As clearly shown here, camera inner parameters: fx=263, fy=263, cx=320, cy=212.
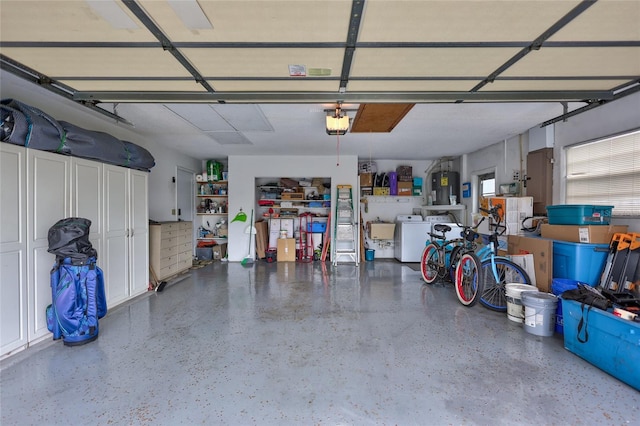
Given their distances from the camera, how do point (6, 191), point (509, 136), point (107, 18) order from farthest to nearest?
point (509, 136), point (6, 191), point (107, 18)

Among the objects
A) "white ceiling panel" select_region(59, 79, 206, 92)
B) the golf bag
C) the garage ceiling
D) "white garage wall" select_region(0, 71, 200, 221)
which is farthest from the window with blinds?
"white garage wall" select_region(0, 71, 200, 221)

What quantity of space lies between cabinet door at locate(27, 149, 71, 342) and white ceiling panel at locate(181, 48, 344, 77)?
1889 mm

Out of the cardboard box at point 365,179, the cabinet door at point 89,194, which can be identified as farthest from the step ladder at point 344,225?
the cabinet door at point 89,194

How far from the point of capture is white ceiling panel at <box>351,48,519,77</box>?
1.72 metres

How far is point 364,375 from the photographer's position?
1.99 m

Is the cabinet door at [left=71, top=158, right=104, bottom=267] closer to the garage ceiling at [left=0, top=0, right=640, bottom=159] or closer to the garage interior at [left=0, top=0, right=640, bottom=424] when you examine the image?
the garage interior at [left=0, top=0, right=640, bottom=424]

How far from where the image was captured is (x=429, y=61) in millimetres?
1845

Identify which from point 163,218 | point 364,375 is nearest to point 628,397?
point 364,375

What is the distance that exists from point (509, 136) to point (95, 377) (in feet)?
19.9

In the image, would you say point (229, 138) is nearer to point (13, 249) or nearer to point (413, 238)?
point (13, 249)

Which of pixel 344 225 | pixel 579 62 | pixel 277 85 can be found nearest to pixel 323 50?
pixel 277 85

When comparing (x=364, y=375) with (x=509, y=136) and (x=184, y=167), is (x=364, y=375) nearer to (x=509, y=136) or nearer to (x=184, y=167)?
(x=509, y=136)

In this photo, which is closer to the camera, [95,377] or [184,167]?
[95,377]

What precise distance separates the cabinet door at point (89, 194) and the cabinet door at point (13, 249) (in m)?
0.48
